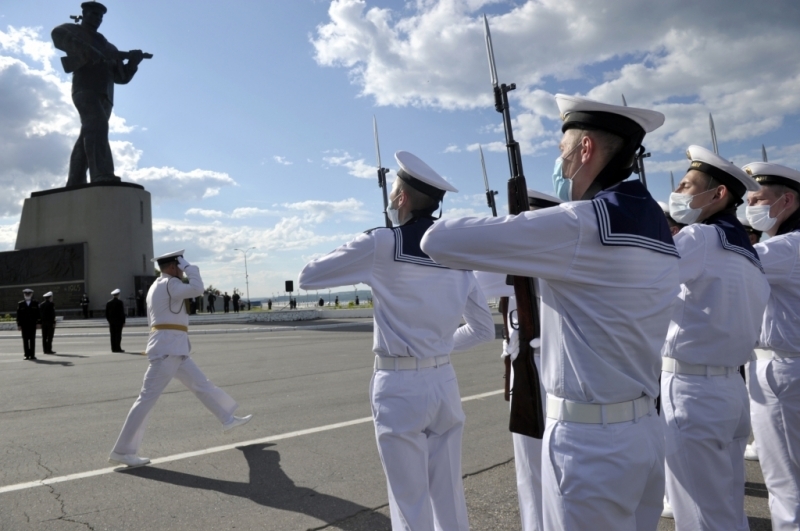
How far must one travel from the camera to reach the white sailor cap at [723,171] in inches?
129

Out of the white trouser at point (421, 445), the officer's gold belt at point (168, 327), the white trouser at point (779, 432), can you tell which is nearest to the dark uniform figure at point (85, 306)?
the officer's gold belt at point (168, 327)

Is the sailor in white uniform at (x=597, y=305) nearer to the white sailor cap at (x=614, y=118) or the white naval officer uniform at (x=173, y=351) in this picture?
the white sailor cap at (x=614, y=118)

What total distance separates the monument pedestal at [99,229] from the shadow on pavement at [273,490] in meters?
36.8

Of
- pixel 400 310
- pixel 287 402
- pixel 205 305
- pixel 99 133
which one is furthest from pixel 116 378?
pixel 205 305

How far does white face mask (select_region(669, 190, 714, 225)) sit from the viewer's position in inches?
133

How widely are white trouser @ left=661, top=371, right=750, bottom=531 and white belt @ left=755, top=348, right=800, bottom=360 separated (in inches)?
35.6

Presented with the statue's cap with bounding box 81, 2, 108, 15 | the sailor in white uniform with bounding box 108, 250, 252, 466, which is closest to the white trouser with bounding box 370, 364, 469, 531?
the sailor in white uniform with bounding box 108, 250, 252, 466

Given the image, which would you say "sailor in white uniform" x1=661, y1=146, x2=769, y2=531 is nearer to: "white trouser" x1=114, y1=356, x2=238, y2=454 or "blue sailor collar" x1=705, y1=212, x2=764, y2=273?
"blue sailor collar" x1=705, y1=212, x2=764, y2=273

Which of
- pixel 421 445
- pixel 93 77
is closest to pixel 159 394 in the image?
pixel 421 445

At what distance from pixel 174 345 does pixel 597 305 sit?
5.47 metres

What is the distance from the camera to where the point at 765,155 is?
8062 millimetres

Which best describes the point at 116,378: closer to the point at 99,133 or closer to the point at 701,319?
the point at 701,319

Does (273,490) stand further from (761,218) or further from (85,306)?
(85,306)

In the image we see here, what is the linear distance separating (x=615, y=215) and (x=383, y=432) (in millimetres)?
1731
